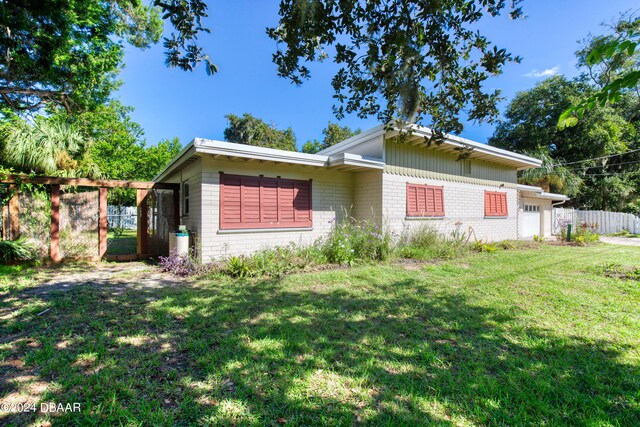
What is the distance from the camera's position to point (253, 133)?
26.5 metres

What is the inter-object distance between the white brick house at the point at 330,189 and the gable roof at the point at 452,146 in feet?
0.13

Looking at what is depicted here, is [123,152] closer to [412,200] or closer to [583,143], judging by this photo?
[412,200]

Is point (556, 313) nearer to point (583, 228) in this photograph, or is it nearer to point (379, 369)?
point (379, 369)

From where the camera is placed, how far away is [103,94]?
8.25 metres

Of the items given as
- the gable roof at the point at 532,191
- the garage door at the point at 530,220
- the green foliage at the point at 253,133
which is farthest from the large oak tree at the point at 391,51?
the green foliage at the point at 253,133

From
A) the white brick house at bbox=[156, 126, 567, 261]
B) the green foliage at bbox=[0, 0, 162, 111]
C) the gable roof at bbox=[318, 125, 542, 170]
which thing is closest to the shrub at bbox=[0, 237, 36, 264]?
the white brick house at bbox=[156, 126, 567, 261]

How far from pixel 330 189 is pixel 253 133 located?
20.7 m

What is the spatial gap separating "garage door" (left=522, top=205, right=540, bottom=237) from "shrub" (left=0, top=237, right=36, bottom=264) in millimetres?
18363

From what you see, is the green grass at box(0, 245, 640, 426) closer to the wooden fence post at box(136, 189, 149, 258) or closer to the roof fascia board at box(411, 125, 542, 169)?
the wooden fence post at box(136, 189, 149, 258)

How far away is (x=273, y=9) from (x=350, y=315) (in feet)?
13.7

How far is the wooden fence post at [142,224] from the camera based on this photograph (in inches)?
301

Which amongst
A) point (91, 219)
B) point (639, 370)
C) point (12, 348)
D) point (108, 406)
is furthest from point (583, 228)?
point (91, 219)

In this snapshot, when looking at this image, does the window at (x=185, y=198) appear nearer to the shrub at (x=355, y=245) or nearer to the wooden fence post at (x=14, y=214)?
the wooden fence post at (x=14, y=214)

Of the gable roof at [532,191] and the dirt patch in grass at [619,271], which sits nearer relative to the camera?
the dirt patch in grass at [619,271]
